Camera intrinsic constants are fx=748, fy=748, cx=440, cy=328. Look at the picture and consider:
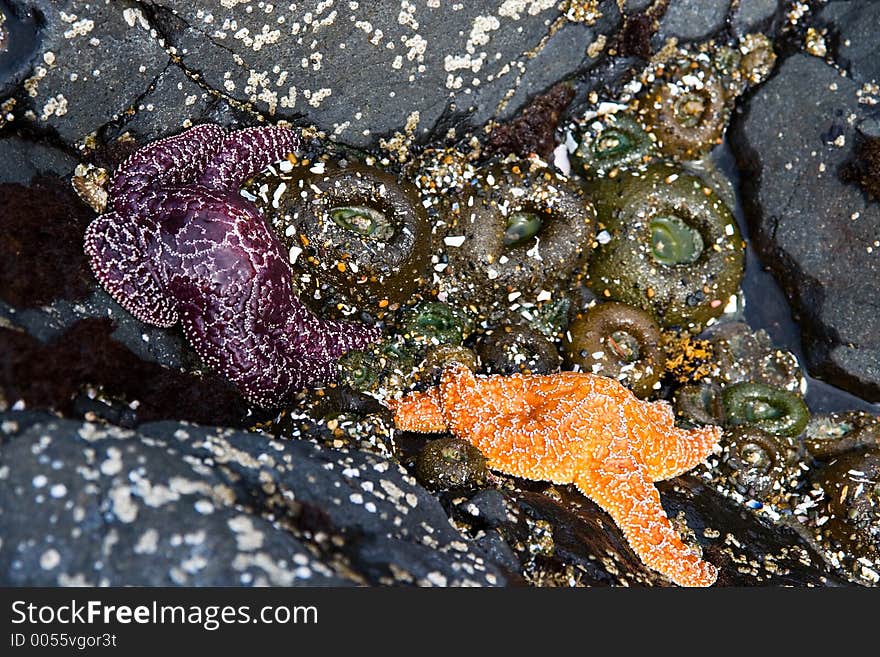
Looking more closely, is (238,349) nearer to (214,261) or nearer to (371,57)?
(214,261)

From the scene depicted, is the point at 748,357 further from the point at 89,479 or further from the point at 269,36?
the point at 89,479

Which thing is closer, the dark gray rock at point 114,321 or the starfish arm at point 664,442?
the dark gray rock at point 114,321

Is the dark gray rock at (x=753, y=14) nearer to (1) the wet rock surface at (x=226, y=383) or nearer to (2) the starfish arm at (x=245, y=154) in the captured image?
(1) the wet rock surface at (x=226, y=383)

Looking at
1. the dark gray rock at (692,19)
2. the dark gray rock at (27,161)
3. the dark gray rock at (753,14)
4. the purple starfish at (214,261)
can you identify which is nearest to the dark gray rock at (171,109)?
the purple starfish at (214,261)

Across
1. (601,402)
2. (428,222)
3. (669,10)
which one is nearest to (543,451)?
(601,402)

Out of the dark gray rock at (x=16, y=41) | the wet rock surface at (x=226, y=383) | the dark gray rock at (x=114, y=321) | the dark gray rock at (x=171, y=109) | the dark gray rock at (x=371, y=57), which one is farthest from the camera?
the dark gray rock at (x=171, y=109)

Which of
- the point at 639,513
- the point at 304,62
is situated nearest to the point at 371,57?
the point at 304,62

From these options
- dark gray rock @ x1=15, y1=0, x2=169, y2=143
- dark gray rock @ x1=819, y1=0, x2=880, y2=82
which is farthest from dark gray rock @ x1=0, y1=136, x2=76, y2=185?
dark gray rock @ x1=819, y1=0, x2=880, y2=82
